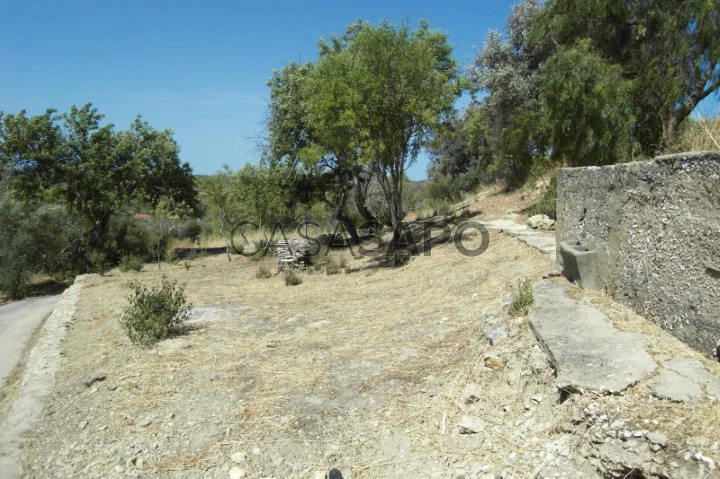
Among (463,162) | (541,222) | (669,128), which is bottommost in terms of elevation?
(541,222)

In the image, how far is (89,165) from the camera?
1911cm

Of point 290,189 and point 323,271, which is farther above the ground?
point 290,189

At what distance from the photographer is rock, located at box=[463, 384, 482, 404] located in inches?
163

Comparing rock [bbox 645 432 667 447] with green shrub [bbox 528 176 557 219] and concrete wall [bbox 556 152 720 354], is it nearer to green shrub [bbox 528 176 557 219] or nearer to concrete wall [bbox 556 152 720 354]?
concrete wall [bbox 556 152 720 354]

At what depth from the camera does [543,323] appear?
436 centimetres

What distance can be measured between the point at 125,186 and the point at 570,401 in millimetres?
20826

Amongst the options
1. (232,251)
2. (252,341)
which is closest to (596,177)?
(252,341)

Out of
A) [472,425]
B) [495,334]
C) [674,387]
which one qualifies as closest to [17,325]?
[495,334]

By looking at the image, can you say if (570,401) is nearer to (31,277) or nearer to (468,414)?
(468,414)

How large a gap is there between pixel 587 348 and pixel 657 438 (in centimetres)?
105

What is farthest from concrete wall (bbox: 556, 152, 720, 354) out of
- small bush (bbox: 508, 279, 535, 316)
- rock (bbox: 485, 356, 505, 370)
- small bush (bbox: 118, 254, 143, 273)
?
small bush (bbox: 118, 254, 143, 273)

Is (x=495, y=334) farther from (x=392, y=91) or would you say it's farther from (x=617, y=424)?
(x=392, y=91)

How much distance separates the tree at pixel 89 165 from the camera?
18.7 meters

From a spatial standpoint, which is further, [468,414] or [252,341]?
[252,341]
